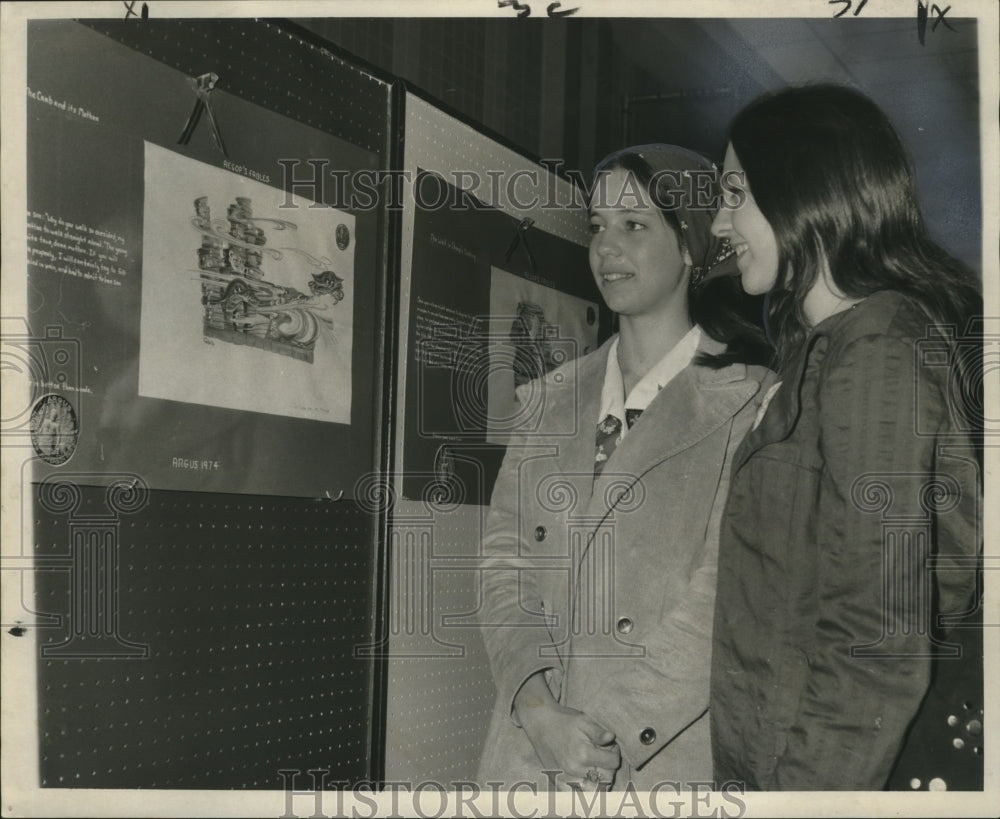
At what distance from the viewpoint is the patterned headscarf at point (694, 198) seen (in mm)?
1495

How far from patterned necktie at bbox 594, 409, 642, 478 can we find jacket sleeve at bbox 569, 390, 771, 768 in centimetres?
17

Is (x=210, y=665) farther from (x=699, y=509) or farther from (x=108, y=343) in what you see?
(x=699, y=509)

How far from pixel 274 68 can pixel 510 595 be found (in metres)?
0.85

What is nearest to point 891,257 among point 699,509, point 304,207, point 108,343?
point 699,509

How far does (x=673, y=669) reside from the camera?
1.42 m

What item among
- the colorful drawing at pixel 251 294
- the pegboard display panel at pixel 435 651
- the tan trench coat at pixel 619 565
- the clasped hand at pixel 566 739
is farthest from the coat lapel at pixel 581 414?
the colorful drawing at pixel 251 294

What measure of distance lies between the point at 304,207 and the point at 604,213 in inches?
18.4

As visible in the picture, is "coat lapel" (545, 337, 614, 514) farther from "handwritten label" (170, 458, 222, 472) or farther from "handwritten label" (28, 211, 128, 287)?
"handwritten label" (28, 211, 128, 287)

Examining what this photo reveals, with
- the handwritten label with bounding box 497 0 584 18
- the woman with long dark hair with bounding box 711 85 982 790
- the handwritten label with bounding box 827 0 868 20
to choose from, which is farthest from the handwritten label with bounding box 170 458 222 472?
the handwritten label with bounding box 827 0 868 20

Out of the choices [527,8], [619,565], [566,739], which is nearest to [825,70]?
[527,8]

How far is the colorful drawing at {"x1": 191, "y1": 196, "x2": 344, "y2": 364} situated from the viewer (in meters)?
1.33

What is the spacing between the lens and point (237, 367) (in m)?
1.36

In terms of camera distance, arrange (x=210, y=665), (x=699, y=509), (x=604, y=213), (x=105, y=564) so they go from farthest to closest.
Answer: (x=604, y=213)
(x=699, y=509)
(x=210, y=665)
(x=105, y=564)

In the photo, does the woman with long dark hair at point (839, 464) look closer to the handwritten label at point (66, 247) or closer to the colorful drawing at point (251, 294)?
the colorful drawing at point (251, 294)
